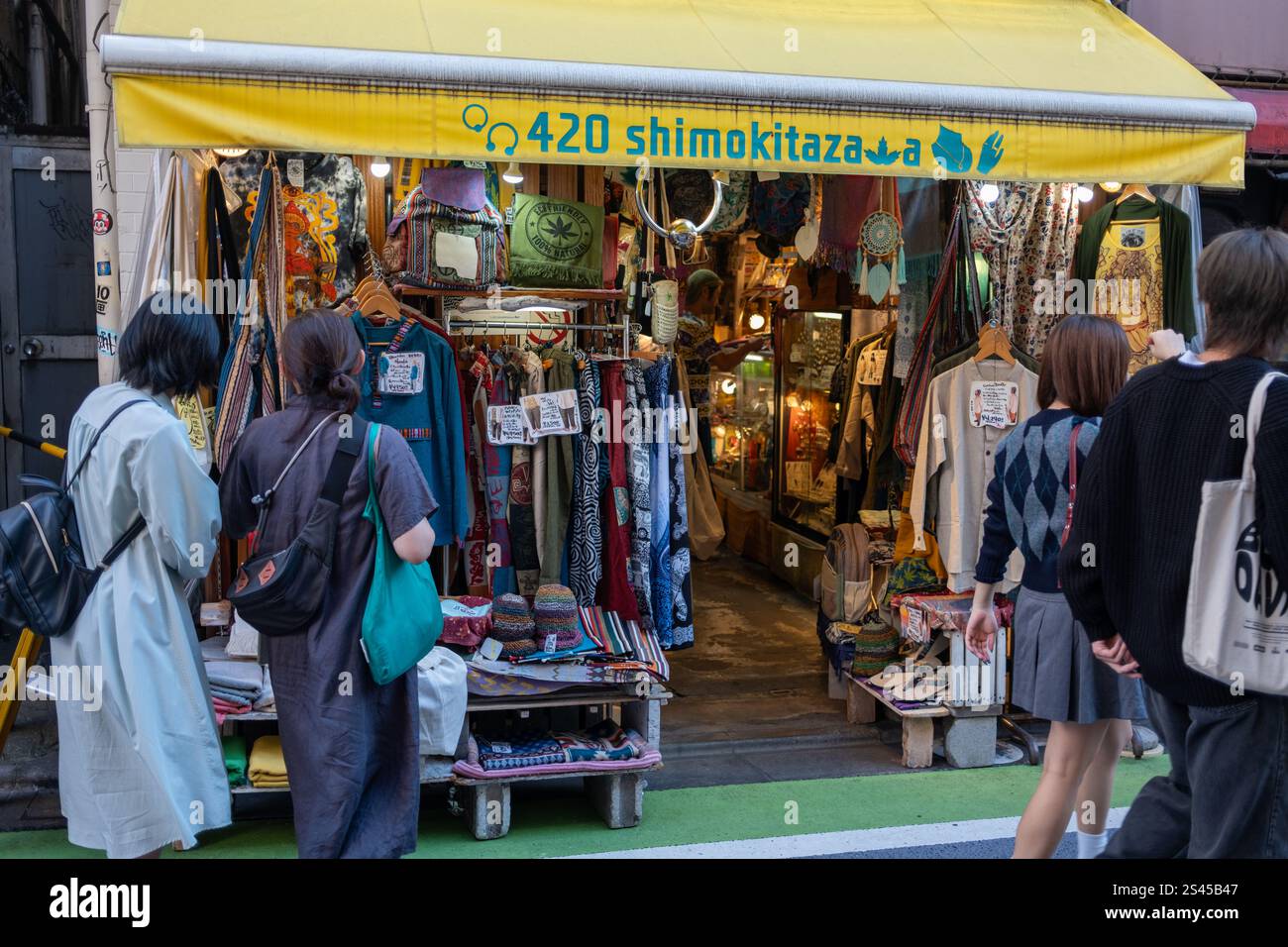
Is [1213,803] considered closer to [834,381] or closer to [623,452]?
[623,452]

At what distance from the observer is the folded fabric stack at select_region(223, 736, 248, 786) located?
4.80 m

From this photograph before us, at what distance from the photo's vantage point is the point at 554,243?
18.4 feet

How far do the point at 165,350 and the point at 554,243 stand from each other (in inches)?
90.0

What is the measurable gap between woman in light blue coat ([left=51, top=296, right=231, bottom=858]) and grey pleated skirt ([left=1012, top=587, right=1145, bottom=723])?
2.68 metres

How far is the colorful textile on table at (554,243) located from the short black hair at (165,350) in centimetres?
203

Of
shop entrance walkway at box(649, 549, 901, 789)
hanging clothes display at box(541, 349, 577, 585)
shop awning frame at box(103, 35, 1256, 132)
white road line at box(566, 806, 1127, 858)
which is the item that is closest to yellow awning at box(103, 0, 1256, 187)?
shop awning frame at box(103, 35, 1256, 132)

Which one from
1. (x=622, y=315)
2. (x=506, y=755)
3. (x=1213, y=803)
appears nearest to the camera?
(x=1213, y=803)

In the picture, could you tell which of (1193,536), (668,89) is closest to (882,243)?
(668,89)

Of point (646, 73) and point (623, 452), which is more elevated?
point (646, 73)

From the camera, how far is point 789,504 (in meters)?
9.73

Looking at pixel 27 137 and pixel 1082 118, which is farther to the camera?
pixel 27 137

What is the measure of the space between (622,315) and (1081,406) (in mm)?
2809

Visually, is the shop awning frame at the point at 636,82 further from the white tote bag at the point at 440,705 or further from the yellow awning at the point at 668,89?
the white tote bag at the point at 440,705

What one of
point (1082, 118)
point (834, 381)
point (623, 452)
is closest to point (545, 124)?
point (623, 452)
